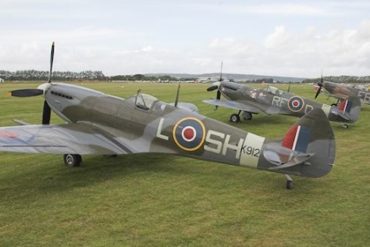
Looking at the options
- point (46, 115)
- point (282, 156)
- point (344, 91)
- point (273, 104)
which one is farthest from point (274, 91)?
point (282, 156)

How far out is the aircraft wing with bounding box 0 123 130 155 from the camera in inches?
304

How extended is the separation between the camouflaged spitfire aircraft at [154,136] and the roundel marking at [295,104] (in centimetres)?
953

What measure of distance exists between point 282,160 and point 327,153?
80 cm

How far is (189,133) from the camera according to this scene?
857 centimetres

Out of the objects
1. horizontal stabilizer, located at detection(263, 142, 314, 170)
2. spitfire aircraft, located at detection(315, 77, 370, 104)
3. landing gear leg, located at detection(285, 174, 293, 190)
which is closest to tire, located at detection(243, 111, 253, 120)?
spitfire aircraft, located at detection(315, 77, 370, 104)

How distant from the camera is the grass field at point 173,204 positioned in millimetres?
5492

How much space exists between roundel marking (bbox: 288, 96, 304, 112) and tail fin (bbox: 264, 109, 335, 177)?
10.3 m

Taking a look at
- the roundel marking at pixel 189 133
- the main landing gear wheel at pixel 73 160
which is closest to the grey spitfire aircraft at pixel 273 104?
the roundel marking at pixel 189 133

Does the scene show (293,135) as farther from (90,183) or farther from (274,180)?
(90,183)

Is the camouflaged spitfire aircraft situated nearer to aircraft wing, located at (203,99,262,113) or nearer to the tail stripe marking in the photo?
the tail stripe marking

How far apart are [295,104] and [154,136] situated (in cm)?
1005

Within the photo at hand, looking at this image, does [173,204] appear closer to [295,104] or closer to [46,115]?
[46,115]

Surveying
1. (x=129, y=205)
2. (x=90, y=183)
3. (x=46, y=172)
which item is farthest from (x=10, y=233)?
(x=46, y=172)

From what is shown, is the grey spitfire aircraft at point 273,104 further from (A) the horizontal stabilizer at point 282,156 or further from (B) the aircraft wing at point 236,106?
(A) the horizontal stabilizer at point 282,156
